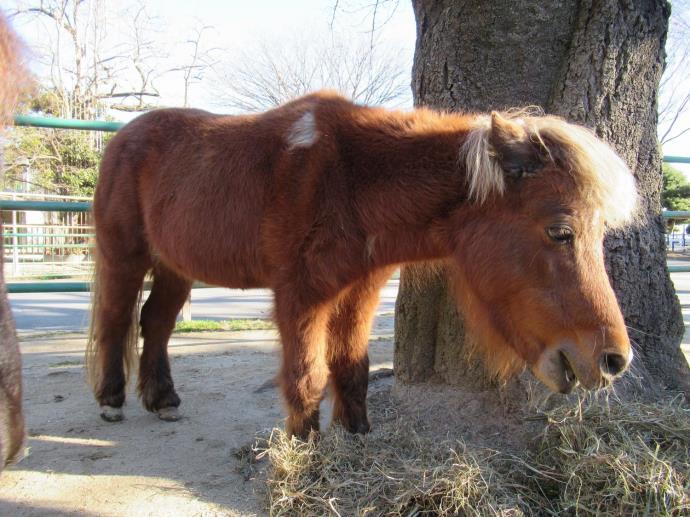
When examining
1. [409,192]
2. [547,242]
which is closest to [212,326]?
[409,192]

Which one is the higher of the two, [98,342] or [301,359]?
[301,359]

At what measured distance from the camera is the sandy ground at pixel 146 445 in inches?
99.0

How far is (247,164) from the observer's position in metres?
2.95

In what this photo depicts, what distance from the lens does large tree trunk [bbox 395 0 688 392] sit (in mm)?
3029

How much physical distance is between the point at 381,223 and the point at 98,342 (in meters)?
2.43

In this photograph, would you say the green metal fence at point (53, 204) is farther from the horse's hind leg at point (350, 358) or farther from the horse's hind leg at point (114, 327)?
the horse's hind leg at point (350, 358)

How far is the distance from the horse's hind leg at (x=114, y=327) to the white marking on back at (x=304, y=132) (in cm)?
163

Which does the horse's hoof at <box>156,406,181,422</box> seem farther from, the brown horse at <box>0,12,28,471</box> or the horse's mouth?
the horse's mouth

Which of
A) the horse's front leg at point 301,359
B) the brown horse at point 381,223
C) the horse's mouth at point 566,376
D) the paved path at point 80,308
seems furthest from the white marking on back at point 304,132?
the paved path at point 80,308

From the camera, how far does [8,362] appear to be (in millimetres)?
1276

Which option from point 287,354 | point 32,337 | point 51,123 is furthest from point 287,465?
point 32,337

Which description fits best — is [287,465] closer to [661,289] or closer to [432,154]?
[432,154]

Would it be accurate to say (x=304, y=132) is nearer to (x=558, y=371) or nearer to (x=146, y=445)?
(x=558, y=371)

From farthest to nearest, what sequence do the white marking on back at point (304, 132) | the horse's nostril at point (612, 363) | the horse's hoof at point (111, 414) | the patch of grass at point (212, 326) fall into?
the patch of grass at point (212, 326)
the horse's hoof at point (111, 414)
the white marking on back at point (304, 132)
the horse's nostril at point (612, 363)
